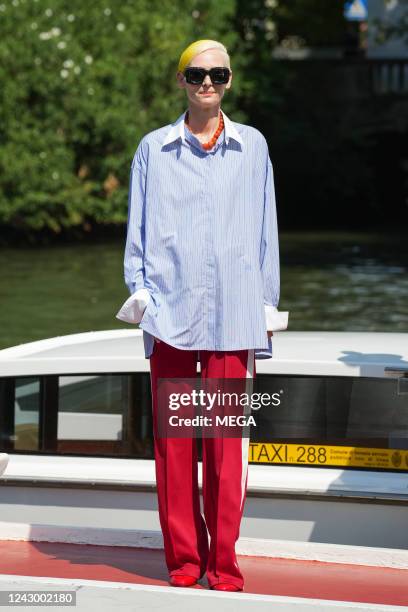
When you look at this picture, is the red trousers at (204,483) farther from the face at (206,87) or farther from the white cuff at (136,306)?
the face at (206,87)

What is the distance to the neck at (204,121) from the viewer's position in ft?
14.6

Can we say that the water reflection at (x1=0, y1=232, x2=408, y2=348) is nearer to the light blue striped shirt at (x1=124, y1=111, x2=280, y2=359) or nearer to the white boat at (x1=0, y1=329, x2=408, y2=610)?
the white boat at (x1=0, y1=329, x2=408, y2=610)

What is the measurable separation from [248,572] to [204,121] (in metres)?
1.54

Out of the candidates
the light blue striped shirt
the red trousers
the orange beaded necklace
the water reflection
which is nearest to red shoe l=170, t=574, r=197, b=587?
the red trousers

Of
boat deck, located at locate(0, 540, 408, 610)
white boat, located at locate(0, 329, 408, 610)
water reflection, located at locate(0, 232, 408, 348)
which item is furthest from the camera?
water reflection, located at locate(0, 232, 408, 348)

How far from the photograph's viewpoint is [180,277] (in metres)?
4.41

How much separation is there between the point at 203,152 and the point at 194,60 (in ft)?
0.92

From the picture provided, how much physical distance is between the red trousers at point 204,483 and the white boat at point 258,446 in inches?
34.3

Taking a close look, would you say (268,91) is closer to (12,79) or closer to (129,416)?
(12,79)

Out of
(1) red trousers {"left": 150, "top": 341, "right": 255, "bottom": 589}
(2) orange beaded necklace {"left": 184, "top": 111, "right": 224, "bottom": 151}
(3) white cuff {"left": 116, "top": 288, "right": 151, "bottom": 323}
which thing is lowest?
(1) red trousers {"left": 150, "top": 341, "right": 255, "bottom": 589}

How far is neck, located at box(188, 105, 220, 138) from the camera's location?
14.6 ft

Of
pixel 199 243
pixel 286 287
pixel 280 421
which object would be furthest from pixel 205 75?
pixel 286 287

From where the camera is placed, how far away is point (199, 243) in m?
4.40

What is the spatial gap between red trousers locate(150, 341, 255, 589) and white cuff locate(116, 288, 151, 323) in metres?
0.12
